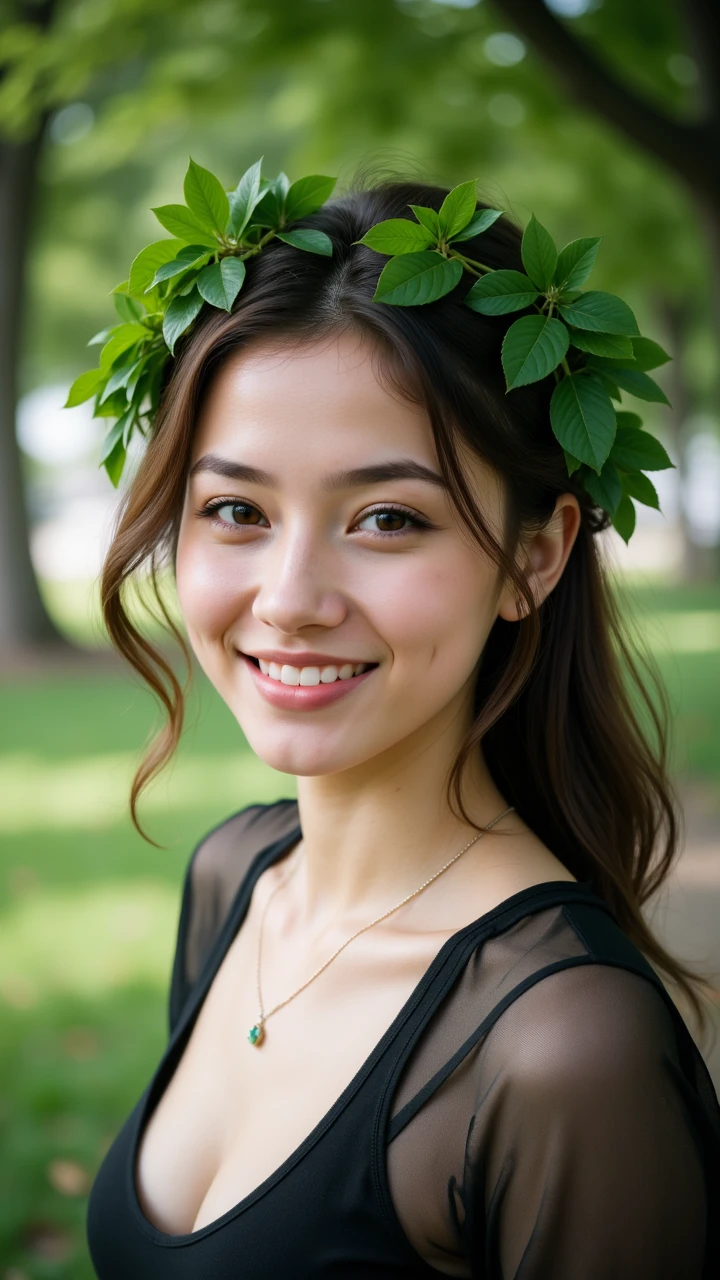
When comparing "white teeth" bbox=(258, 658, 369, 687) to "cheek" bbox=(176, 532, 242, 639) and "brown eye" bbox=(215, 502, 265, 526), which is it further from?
"brown eye" bbox=(215, 502, 265, 526)

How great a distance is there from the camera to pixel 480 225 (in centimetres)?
192

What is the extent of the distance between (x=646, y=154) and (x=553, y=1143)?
6.60m

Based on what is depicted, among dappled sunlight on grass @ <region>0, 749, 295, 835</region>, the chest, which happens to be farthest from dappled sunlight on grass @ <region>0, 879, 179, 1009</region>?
the chest

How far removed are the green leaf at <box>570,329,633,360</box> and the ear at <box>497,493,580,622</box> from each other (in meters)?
0.25

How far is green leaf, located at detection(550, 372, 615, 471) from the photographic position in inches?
75.9

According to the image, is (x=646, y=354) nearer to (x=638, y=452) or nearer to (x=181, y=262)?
(x=638, y=452)

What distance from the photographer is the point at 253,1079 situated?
2.08m

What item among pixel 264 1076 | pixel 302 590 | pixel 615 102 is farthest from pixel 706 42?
pixel 264 1076

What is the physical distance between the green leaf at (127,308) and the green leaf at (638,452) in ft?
2.94

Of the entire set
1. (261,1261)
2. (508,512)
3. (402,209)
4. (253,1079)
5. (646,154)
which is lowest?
(261,1261)

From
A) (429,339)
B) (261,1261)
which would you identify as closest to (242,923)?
(261,1261)

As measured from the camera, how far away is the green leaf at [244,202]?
6.56 ft

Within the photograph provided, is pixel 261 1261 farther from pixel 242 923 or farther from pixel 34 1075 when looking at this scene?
pixel 34 1075

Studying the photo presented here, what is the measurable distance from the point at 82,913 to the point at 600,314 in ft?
16.0
